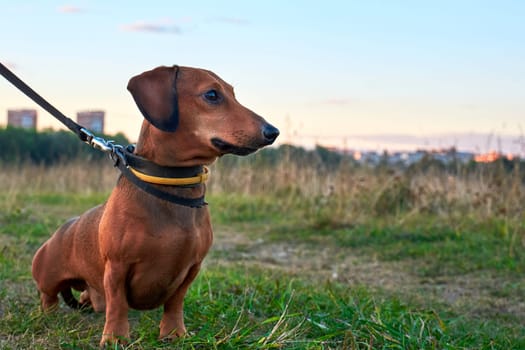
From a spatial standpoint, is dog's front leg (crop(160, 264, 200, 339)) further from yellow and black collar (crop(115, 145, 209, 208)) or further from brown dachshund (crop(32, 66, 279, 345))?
yellow and black collar (crop(115, 145, 209, 208))

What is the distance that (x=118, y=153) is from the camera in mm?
3326

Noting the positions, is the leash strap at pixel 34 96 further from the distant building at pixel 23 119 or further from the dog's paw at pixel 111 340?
the distant building at pixel 23 119

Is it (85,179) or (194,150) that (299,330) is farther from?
(85,179)

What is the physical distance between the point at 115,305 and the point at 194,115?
3.05 feet

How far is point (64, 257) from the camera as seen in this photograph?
379 cm

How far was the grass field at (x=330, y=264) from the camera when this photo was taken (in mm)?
3604

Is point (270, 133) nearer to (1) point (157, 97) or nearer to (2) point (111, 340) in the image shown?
(1) point (157, 97)

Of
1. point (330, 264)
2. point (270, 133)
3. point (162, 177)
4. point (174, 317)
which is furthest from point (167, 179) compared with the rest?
point (330, 264)

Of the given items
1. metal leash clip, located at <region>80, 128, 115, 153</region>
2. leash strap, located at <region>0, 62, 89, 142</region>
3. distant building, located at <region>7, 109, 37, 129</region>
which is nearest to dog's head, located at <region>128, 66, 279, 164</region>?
metal leash clip, located at <region>80, 128, 115, 153</region>

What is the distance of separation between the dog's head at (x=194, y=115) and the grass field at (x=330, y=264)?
0.88 metres

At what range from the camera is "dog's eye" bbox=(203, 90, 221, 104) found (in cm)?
307

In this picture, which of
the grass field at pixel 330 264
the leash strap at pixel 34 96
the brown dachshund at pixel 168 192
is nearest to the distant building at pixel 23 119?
the grass field at pixel 330 264

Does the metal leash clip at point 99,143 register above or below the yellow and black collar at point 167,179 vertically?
above

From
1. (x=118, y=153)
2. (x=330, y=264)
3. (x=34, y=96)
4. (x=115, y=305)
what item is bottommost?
(x=330, y=264)
